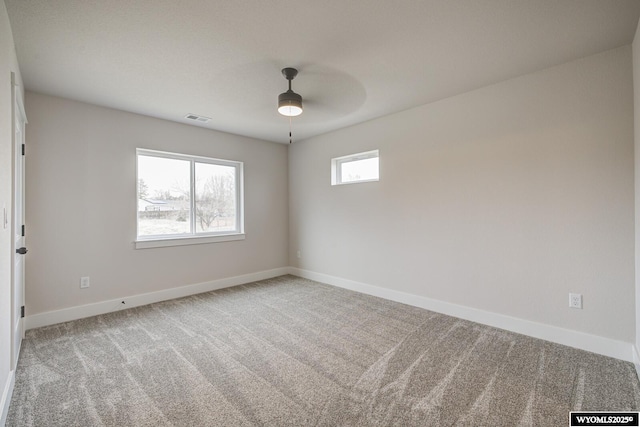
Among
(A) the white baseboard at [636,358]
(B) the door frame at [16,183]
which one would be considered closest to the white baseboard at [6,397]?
(B) the door frame at [16,183]

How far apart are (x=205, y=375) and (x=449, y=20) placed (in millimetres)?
3134

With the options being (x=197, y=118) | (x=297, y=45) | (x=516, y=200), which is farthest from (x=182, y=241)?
(x=516, y=200)

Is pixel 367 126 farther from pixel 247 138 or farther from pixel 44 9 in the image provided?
pixel 44 9

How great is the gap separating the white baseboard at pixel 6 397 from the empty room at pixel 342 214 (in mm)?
17

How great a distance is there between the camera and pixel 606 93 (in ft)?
7.99

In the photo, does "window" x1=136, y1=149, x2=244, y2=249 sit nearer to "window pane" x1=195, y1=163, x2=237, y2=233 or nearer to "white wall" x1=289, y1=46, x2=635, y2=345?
"window pane" x1=195, y1=163, x2=237, y2=233

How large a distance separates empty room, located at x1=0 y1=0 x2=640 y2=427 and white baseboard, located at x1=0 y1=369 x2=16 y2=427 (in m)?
0.02

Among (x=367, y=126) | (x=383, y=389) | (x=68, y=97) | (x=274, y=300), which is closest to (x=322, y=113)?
(x=367, y=126)

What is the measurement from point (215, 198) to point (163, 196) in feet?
2.63

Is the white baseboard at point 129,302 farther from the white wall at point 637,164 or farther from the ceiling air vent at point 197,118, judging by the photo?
the white wall at point 637,164

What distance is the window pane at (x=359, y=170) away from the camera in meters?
4.27

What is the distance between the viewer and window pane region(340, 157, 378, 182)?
427 centimetres

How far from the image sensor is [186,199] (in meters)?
4.36

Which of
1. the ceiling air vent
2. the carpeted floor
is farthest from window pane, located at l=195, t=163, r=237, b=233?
the carpeted floor
